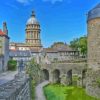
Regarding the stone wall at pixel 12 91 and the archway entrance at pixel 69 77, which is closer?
the stone wall at pixel 12 91

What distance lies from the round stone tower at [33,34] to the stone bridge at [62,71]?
57.6 m

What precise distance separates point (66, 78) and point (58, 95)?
17.4 metres

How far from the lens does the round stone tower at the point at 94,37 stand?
48000mm

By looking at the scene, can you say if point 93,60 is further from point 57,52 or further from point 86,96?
point 57,52

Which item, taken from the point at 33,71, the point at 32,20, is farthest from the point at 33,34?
the point at 33,71

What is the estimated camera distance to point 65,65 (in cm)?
6519

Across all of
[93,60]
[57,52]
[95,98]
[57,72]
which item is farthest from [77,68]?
[57,52]

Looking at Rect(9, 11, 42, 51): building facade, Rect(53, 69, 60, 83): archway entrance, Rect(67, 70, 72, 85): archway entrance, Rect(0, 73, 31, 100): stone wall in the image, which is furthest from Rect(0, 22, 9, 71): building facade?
Rect(9, 11, 42, 51): building facade

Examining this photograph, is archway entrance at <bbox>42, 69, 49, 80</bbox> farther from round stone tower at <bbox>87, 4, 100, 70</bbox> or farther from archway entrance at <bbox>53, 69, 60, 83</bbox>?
round stone tower at <bbox>87, 4, 100, 70</bbox>

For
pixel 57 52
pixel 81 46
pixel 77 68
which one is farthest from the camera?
pixel 57 52

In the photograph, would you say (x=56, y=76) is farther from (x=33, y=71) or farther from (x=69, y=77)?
(x=33, y=71)

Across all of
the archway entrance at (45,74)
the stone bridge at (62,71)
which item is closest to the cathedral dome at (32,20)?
the archway entrance at (45,74)

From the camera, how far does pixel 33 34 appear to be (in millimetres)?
127062

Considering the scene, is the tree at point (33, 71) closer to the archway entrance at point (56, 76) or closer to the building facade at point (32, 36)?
the archway entrance at point (56, 76)
